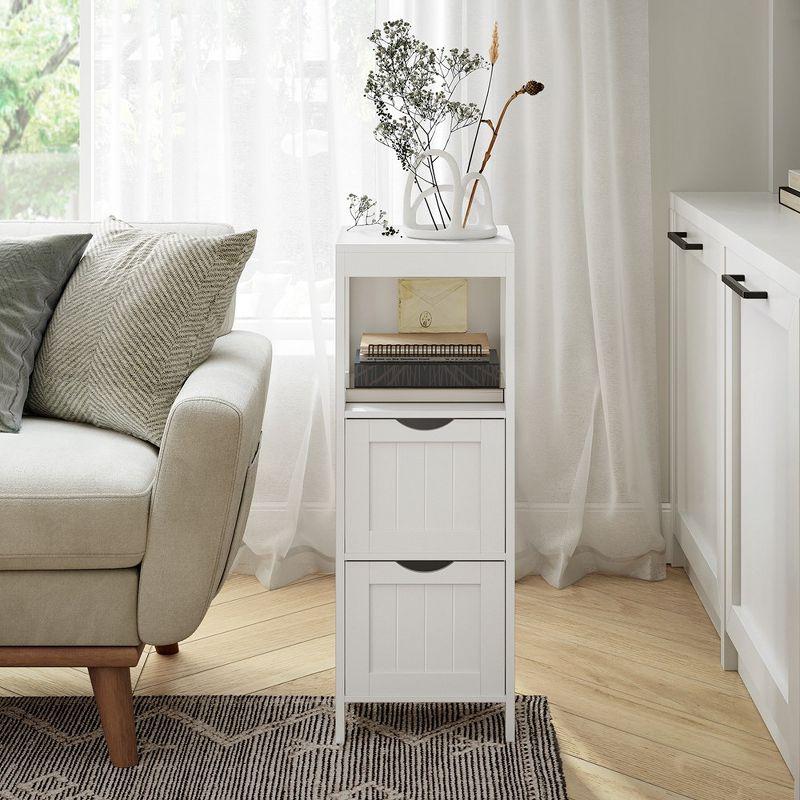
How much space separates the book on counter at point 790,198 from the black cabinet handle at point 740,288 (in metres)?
0.37

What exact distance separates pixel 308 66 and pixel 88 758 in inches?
A: 66.7

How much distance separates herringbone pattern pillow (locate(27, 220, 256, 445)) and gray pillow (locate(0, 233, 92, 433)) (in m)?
0.03

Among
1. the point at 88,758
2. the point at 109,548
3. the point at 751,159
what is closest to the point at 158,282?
the point at 109,548

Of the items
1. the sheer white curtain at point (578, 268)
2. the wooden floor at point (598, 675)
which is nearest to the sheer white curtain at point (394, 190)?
the sheer white curtain at point (578, 268)

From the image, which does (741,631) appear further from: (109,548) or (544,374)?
(109,548)

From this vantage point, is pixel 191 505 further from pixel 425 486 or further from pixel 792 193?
pixel 792 193

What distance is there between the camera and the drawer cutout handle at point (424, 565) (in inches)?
78.9

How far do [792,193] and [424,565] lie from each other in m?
1.17

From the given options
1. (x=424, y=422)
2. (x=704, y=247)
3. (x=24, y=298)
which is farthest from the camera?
(x=704, y=247)

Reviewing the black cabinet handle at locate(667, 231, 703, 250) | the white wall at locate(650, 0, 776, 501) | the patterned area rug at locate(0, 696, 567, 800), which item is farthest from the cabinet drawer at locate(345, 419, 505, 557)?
the white wall at locate(650, 0, 776, 501)

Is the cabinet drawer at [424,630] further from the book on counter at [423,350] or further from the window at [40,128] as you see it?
the window at [40,128]

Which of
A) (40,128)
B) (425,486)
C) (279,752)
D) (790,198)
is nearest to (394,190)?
(790,198)

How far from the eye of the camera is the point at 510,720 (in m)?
2.02

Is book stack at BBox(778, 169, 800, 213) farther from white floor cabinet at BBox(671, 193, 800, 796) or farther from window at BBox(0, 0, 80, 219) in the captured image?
window at BBox(0, 0, 80, 219)
